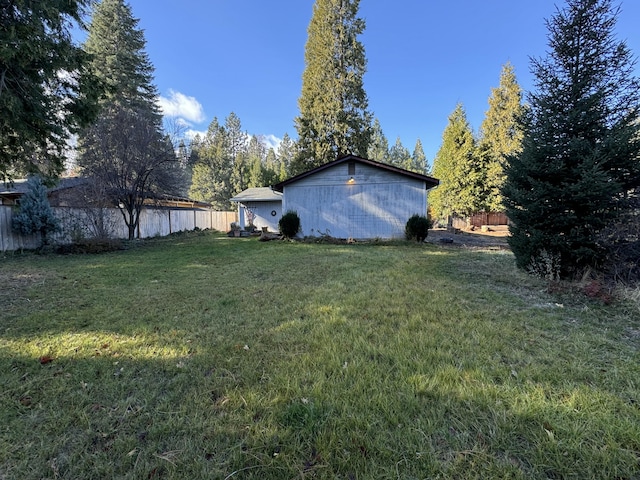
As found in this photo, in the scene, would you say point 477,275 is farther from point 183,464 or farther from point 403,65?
point 403,65

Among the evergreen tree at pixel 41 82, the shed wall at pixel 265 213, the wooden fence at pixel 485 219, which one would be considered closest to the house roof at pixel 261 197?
the shed wall at pixel 265 213

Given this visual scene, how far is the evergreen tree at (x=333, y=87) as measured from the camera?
19969 millimetres

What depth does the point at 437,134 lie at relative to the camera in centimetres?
2747

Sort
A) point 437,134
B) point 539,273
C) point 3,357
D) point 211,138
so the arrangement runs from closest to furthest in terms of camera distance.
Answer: point 3,357, point 539,273, point 437,134, point 211,138

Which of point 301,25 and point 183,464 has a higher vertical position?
point 301,25

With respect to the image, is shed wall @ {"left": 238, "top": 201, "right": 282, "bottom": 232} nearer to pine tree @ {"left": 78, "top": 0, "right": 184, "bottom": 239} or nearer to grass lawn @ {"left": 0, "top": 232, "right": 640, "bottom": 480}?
pine tree @ {"left": 78, "top": 0, "right": 184, "bottom": 239}

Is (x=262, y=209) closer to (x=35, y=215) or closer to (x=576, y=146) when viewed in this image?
(x=35, y=215)

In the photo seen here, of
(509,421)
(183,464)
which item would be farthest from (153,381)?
(509,421)

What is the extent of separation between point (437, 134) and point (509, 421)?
29.8m

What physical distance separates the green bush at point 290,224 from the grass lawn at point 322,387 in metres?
9.19

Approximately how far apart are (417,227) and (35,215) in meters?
14.8

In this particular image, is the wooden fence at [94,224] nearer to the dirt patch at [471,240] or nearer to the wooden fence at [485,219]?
the dirt patch at [471,240]

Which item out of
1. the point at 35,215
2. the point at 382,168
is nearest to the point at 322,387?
the point at 382,168

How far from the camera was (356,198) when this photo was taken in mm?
13508
